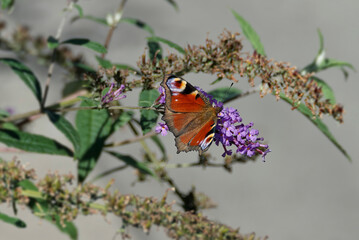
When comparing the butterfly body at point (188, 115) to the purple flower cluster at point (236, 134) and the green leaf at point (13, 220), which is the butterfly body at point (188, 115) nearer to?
the purple flower cluster at point (236, 134)

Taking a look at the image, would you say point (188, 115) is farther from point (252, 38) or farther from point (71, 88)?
point (71, 88)

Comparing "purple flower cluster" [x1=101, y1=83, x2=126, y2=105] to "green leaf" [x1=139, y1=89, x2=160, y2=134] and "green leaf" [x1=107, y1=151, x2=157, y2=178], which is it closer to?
"green leaf" [x1=139, y1=89, x2=160, y2=134]

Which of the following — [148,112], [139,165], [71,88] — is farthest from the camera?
[71,88]

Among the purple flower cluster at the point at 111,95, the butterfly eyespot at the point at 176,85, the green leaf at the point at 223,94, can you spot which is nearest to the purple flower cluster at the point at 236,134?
the butterfly eyespot at the point at 176,85

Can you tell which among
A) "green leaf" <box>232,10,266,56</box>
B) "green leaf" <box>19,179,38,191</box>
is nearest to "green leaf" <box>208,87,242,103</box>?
"green leaf" <box>232,10,266,56</box>

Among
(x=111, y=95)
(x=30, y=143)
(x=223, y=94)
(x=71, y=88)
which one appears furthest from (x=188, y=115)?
(x=71, y=88)

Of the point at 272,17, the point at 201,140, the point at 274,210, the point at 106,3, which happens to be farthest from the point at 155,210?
the point at 106,3
